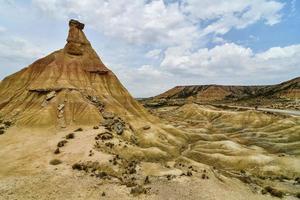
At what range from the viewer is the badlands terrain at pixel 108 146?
3853 centimetres

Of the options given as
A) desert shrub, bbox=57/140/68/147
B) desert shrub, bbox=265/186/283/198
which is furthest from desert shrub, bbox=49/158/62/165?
desert shrub, bbox=265/186/283/198

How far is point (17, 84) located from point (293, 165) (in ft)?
212

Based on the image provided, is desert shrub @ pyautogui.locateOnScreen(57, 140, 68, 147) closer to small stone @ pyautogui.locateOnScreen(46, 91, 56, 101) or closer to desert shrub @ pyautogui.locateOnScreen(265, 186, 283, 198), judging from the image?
small stone @ pyautogui.locateOnScreen(46, 91, 56, 101)

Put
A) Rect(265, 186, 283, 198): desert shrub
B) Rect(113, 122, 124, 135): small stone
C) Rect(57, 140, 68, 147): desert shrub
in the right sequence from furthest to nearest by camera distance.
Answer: Rect(113, 122, 124, 135): small stone
Rect(57, 140, 68, 147): desert shrub
Rect(265, 186, 283, 198): desert shrub

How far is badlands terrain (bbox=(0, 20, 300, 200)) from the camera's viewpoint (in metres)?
38.5

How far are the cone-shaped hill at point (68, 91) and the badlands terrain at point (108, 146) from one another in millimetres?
229

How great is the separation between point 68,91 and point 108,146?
79.4ft

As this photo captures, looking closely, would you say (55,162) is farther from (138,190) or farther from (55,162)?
(138,190)

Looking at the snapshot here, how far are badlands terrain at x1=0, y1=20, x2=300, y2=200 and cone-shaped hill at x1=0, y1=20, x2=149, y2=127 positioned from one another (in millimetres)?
229

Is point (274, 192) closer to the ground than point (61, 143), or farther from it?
closer to the ground

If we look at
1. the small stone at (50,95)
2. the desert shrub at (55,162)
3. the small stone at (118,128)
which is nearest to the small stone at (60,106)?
the small stone at (50,95)

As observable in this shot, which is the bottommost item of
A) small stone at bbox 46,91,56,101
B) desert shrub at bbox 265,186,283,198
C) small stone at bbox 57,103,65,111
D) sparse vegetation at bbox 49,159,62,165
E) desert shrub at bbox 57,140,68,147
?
desert shrub at bbox 265,186,283,198

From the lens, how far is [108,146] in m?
55.2

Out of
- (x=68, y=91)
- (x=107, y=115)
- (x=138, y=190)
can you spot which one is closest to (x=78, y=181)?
(x=138, y=190)
